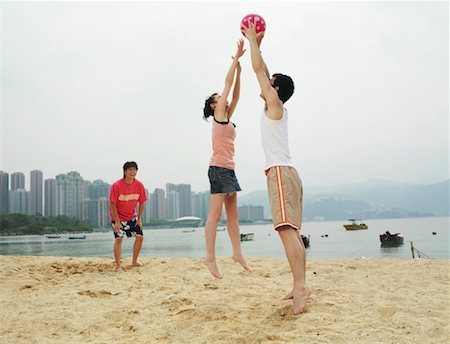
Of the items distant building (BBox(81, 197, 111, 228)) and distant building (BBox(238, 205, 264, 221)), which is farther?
distant building (BBox(238, 205, 264, 221))

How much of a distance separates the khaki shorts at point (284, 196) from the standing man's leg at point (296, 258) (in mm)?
74

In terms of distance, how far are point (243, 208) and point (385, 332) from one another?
167m

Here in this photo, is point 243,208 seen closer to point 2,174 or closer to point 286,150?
point 2,174

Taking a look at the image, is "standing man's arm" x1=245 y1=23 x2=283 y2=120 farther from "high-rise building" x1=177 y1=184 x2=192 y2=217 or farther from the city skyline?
"high-rise building" x1=177 y1=184 x2=192 y2=217

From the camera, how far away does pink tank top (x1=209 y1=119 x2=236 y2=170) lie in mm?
4184

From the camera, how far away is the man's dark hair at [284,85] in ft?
12.3

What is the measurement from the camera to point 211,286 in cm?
504

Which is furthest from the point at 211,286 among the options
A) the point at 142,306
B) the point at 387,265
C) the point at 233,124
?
the point at 387,265

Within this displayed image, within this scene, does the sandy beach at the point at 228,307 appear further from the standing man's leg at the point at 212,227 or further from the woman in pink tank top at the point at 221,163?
the woman in pink tank top at the point at 221,163

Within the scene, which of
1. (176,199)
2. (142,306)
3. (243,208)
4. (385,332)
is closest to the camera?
(385,332)

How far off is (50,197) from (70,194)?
6.17m

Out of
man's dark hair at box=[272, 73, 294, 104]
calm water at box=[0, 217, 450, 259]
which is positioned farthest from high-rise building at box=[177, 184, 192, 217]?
man's dark hair at box=[272, 73, 294, 104]

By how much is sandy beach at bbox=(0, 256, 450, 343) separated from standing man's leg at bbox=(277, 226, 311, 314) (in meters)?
0.13

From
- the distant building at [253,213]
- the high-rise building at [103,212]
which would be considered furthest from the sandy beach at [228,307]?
the distant building at [253,213]
